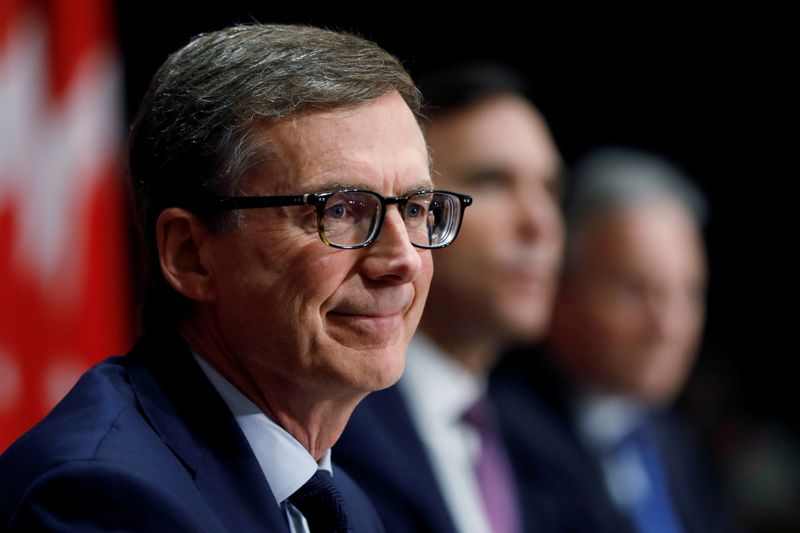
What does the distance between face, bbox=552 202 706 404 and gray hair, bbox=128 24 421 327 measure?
5.31ft

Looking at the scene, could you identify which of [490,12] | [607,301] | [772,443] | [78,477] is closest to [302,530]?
[78,477]


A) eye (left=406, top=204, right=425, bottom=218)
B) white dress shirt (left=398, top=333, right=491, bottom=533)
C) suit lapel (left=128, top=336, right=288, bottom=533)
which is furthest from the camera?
white dress shirt (left=398, top=333, right=491, bottom=533)

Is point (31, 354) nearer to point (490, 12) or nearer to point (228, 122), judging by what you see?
point (228, 122)

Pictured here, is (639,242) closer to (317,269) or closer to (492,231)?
(492,231)

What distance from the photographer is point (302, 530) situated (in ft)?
4.33

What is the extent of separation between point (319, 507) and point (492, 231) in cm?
96

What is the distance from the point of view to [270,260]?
4.16ft

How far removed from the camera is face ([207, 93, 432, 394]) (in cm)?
126

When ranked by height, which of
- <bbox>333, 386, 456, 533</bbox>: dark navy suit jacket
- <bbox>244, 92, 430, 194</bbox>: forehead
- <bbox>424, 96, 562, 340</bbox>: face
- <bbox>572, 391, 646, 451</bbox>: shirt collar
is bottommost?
<bbox>572, 391, 646, 451</bbox>: shirt collar

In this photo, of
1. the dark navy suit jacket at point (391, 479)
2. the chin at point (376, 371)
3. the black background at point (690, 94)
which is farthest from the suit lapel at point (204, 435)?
the black background at point (690, 94)

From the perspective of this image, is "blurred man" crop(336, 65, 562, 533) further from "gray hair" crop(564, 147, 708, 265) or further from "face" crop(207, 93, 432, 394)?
"face" crop(207, 93, 432, 394)

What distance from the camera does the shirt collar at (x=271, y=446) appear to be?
131cm

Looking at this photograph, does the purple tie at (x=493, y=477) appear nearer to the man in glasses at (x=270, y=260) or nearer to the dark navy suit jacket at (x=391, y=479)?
the dark navy suit jacket at (x=391, y=479)

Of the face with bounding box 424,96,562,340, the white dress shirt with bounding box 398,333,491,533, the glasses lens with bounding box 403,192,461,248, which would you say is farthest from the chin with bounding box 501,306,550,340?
the glasses lens with bounding box 403,192,461,248
